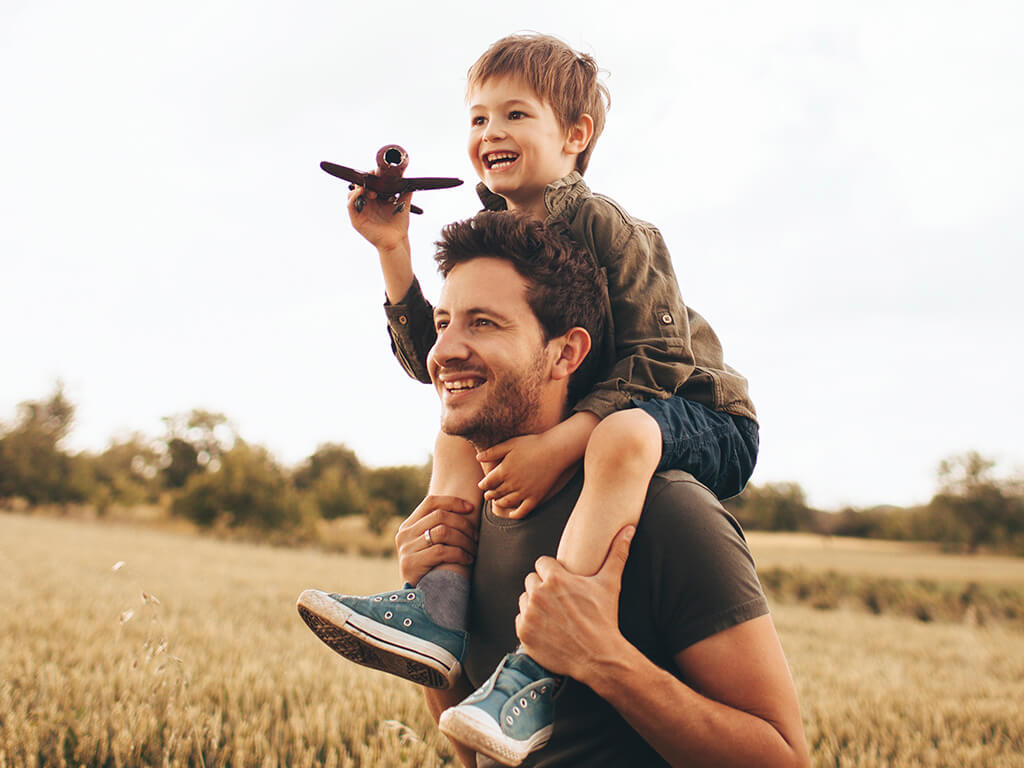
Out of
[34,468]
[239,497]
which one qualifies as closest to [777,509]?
[239,497]

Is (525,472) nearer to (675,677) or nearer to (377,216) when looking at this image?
(675,677)

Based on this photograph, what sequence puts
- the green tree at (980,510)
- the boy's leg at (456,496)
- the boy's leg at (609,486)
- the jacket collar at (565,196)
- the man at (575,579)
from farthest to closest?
the green tree at (980,510), the jacket collar at (565,196), the boy's leg at (456,496), the boy's leg at (609,486), the man at (575,579)

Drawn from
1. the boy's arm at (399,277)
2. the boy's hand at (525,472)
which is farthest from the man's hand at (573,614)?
the boy's arm at (399,277)

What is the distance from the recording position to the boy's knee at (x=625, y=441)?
215 centimetres

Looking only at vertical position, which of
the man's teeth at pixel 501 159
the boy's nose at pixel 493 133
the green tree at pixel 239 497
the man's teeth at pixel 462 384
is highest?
the boy's nose at pixel 493 133

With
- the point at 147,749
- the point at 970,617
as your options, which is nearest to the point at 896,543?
the point at 970,617

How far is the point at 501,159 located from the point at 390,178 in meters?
0.53

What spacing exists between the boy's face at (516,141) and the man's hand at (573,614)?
5.09 feet

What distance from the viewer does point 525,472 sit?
2.33m

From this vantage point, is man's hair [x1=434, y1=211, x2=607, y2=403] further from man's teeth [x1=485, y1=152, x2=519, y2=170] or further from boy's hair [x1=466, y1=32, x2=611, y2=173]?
boy's hair [x1=466, y1=32, x2=611, y2=173]

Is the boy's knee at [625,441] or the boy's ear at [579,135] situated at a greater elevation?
the boy's ear at [579,135]

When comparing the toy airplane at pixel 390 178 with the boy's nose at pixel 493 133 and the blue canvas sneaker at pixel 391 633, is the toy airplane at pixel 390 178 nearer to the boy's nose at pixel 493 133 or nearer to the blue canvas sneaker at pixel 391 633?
the boy's nose at pixel 493 133

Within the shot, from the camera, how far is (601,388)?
247 centimetres

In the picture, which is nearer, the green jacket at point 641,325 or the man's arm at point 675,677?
the man's arm at point 675,677
